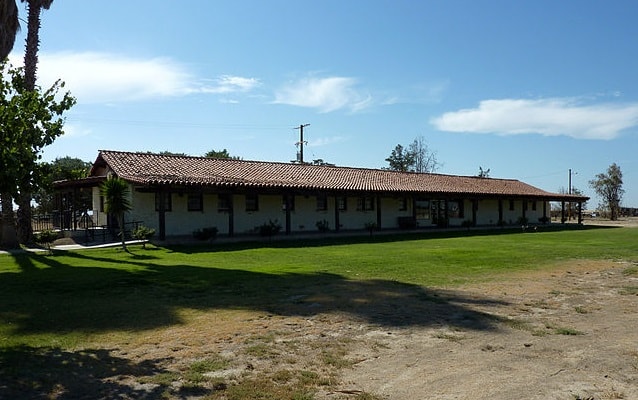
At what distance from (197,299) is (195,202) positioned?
58.1 feet

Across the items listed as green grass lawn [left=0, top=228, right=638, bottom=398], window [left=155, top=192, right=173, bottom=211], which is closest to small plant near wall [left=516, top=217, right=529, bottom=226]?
green grass lawn [left=0, top=228, right=638, bottom=398]

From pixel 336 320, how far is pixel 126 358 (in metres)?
2.92

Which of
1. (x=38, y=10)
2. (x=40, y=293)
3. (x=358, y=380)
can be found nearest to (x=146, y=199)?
(x=38, y=10)

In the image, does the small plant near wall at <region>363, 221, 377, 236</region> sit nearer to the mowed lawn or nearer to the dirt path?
the mowed lawn

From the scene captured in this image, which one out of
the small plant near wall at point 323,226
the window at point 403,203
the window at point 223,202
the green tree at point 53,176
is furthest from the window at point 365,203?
the green tree at point 53,176

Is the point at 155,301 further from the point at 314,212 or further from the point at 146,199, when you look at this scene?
the point at 314,212

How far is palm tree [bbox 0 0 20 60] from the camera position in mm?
18047

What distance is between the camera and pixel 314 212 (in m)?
31.1

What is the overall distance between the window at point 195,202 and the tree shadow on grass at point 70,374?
800 inches

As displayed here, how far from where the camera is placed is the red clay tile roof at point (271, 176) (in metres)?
24.8

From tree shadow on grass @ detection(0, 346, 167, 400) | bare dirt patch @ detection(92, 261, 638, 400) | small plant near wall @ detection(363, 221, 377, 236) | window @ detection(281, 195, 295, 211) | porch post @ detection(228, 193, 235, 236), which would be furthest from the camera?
small plant near wall @ detection(363, 221, 377, 236)

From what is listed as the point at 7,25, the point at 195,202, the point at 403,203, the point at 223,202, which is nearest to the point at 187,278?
the point at 7,25

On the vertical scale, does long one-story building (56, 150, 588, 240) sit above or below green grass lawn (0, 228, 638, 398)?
above

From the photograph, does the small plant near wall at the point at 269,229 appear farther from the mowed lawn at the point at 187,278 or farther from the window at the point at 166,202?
the mowed lawn at the point at 187,278
